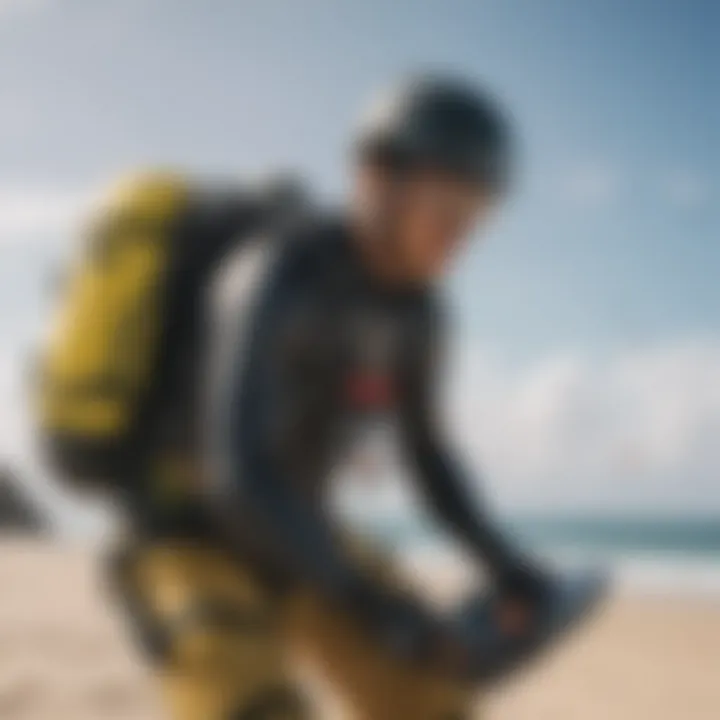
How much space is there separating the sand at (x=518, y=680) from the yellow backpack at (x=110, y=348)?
113 centimetres

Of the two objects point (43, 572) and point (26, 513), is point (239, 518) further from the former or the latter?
point (26, 513)

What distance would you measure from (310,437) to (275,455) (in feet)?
0.78

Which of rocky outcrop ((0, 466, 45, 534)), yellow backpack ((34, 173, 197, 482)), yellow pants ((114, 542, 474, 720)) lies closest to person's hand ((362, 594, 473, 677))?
yellow pants ((114, 542, 474, 720))

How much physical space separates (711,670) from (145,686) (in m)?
2.15

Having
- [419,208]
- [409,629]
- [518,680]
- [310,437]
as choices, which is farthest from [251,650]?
[518,680]

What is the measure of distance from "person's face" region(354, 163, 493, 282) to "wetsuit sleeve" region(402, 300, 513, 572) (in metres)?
0.25

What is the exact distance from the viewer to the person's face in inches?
73.0

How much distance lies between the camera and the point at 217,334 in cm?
172

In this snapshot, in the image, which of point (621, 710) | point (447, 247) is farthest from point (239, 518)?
point (621, 710)

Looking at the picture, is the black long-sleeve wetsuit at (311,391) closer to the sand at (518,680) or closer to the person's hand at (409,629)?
Result: the person's hand at (409,629)

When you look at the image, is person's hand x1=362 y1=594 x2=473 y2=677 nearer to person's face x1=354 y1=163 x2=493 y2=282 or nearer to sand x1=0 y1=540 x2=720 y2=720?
person's face x1=354 y1=163 x2=493 y2=282

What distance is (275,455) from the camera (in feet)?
5.56

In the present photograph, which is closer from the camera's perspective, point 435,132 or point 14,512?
point 435,132

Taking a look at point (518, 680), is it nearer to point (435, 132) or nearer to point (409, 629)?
point (409, 629)
